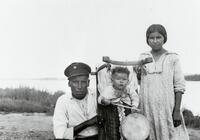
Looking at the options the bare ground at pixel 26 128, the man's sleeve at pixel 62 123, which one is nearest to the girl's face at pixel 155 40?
the man's sleeve at pixel 62 123

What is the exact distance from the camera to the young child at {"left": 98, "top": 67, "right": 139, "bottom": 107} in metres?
3.63

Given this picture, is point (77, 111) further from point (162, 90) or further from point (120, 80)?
point (162, 90)

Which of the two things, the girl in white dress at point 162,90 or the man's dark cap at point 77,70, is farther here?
the girl in white dress at point 162,90

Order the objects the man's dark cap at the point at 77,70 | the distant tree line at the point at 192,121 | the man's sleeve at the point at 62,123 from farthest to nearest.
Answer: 1. the distant tree line at the point at 192,121
2. the man's dark cap at the point at 77,70
3. the man's sleeve at the point at 62,123

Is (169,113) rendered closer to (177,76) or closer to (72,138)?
(177,76)

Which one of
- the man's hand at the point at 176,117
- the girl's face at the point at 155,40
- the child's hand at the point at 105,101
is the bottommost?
the man's hand at the point at 176,117

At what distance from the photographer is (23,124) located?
26.5ft

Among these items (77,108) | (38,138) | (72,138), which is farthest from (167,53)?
(38,138)

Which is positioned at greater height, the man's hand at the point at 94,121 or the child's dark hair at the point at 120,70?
the child's dark hair at the point at 120,70

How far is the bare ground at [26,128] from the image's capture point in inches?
267

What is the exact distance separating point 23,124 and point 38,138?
60.2 inches

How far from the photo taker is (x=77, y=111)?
3574 mm

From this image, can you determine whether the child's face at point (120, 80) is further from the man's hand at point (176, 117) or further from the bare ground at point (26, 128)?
the bare ground at point (26, 128)

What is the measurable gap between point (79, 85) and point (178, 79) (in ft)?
3.94
